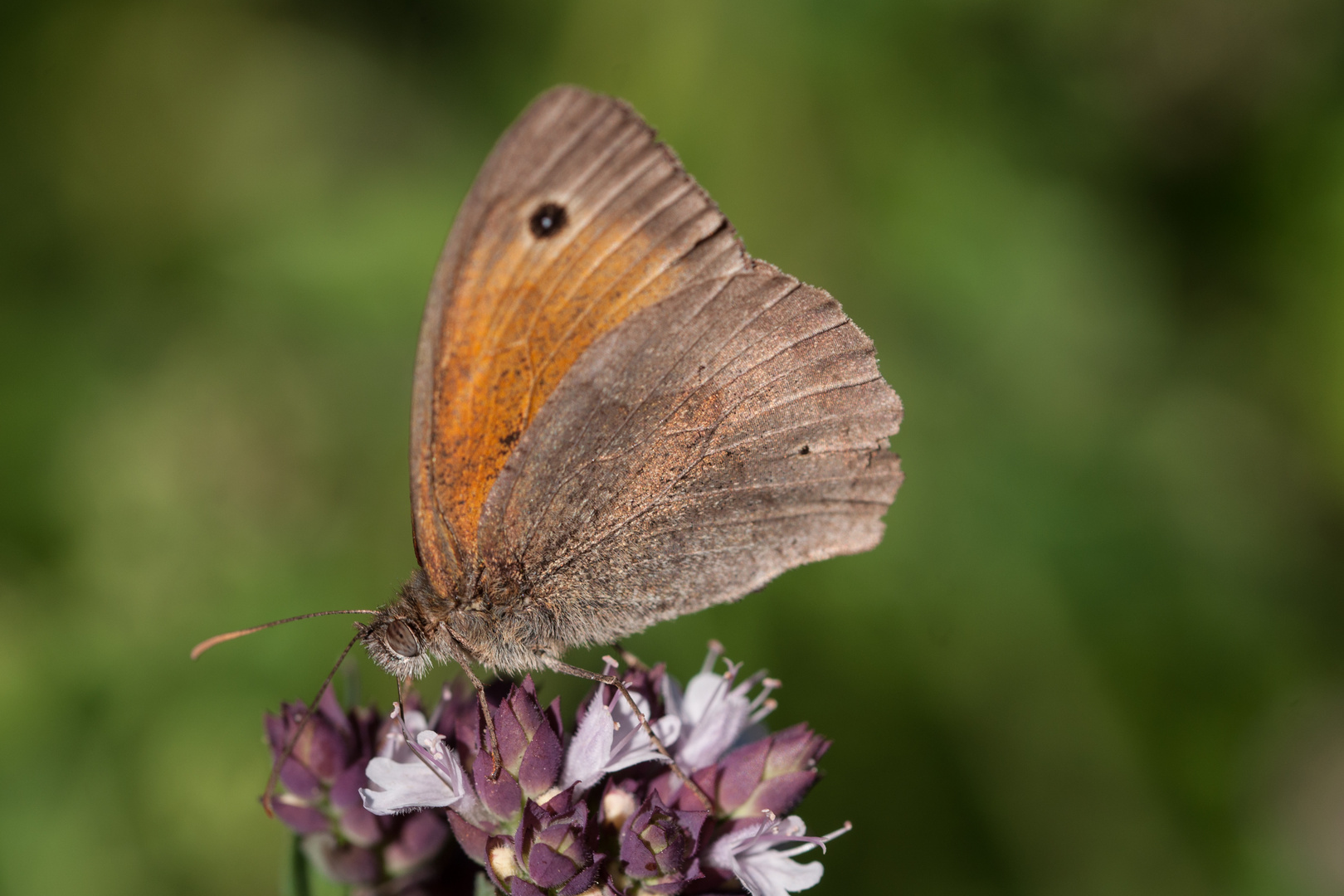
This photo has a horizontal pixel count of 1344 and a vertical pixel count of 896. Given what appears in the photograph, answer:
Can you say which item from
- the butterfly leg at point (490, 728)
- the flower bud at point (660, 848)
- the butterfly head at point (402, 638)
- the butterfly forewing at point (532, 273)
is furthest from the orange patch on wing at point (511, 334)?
the flower bud at point (660, 848)

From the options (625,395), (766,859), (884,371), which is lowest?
(766,859)

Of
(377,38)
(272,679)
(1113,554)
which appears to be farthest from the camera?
(377,38)

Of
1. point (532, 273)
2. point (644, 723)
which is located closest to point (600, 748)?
point (644, 723)

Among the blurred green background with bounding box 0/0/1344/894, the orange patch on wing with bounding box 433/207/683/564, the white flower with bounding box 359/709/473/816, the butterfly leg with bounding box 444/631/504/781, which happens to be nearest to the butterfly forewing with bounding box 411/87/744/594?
the orange patch on wing with bounding box 433/207/683/564

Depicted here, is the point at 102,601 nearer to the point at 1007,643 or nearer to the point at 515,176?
the point at 515,176

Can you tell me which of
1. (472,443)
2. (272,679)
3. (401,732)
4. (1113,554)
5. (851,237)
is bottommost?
(272,679)

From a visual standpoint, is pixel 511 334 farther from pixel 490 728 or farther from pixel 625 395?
pixel 490 728

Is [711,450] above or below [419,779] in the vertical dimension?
above

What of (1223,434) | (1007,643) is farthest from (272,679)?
(1223,434)
